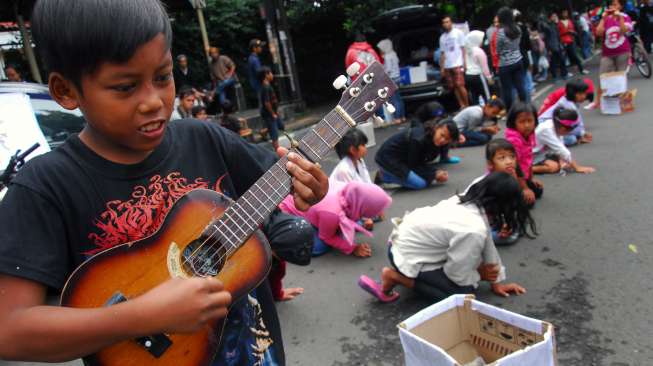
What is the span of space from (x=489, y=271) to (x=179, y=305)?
2462 mm

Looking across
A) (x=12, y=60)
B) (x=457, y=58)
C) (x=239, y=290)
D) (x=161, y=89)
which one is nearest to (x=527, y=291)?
(x=239, y=290)

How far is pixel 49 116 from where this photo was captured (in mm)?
4066

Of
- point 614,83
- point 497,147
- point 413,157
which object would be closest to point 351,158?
point 413,157

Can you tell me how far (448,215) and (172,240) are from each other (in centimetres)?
217

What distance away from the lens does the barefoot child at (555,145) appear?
17.9 feet

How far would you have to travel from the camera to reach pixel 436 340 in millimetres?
2365

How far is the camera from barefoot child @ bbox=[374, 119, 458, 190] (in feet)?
18.3

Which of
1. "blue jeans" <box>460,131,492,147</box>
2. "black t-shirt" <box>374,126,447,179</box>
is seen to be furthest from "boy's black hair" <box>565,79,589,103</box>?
"black t-shirt" <box>374,126,447,179</box>

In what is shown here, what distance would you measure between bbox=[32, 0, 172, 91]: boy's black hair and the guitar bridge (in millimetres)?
465

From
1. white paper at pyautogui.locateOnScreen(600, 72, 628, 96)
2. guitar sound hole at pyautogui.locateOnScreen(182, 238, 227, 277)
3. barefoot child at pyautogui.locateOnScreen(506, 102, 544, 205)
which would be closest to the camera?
guitar sound hole at pyautogui.locateOnScreen(182, 238, 227, 277)

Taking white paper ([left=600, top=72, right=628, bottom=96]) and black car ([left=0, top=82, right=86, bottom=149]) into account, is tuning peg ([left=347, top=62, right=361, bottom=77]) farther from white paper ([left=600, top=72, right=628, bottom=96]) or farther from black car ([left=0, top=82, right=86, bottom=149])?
white paper ([left=600, top=72, right=628, bottom=96])

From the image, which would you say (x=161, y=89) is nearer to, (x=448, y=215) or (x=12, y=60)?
(x=448, y=215)

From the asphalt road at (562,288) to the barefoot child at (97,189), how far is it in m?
1.87

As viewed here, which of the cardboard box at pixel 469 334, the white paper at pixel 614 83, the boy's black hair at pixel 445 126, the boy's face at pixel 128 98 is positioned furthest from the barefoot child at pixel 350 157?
the white paper at pixel 614 83
